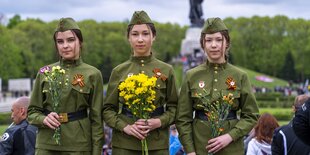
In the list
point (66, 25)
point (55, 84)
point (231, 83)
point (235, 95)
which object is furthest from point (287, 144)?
point (66, 25)

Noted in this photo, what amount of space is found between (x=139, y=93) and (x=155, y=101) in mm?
528

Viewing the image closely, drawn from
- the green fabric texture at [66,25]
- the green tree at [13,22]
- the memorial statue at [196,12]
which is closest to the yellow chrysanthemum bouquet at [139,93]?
the green fabric texture at [66,25]

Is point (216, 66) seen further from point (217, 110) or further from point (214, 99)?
point (217, 110)

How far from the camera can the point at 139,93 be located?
532 cm

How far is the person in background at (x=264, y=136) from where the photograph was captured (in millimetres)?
7340

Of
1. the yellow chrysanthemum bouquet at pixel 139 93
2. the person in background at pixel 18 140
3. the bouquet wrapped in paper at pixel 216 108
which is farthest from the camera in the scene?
the person in background at pixel 18 140

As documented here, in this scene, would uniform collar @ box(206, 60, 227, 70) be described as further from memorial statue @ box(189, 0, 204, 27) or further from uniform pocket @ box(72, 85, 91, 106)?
memorial statue @ box(189, 0, 204, 27)

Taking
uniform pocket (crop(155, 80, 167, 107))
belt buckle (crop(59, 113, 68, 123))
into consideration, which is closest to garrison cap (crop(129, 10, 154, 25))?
uniform pocket (crop(155, 80, 167, 107))

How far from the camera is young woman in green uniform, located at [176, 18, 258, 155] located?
225 inches

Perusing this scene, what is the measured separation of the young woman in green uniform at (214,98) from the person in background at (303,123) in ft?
3.05

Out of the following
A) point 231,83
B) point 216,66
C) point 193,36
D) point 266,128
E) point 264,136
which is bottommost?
point 193,36

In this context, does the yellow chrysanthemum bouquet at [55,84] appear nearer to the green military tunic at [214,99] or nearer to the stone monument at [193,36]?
the green military tunic at [214,99]

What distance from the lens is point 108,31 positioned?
76.9 m

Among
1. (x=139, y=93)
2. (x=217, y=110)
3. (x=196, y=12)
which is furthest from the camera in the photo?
(x=196, y=12)
